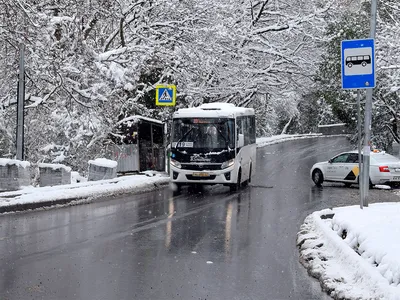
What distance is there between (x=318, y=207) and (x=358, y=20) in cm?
2434

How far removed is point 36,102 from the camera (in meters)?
22.7

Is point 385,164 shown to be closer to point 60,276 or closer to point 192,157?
point 192,157

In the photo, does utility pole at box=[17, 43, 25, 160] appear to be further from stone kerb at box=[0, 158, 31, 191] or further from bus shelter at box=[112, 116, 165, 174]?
bus shelter at box=[112, 116, 165, 174]

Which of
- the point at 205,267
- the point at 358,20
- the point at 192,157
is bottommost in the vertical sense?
the point at 205,267

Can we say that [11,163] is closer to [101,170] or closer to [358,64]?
[101,170]

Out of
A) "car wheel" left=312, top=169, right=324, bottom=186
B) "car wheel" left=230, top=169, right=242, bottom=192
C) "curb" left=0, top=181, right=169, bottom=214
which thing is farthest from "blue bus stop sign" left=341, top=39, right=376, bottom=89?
"car wheel" left=312, top=169, right=324, bottom=186

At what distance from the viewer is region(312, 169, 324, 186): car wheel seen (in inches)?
1001

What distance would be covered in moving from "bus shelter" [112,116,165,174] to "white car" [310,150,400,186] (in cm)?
680

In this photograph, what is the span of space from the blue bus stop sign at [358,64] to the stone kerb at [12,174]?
907cm

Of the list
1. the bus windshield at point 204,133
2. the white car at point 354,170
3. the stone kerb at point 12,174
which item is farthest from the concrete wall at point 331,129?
the stone kerb at point 12,174

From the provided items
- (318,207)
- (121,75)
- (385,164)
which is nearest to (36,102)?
(121,75)

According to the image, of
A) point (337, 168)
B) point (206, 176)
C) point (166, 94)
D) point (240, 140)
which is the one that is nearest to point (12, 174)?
point (206, 176)

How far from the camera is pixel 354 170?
2441 cm

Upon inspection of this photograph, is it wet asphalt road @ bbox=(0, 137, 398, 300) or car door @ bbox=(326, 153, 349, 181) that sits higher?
car door @ bbox=(326, 153, 349, 181)
